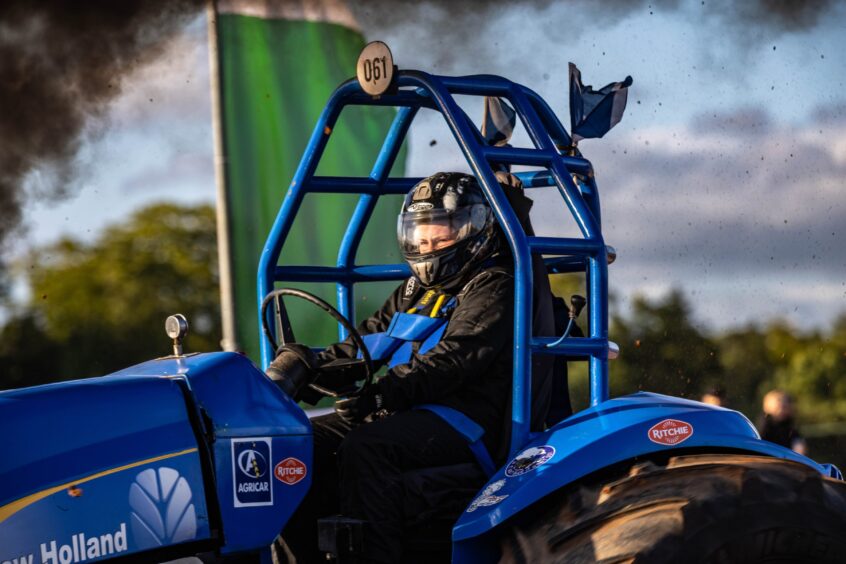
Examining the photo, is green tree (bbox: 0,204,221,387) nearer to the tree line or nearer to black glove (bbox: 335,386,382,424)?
the tree line

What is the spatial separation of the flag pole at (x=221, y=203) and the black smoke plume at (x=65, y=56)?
1.88 meters

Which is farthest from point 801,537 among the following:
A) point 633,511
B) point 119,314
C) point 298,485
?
point 119,314

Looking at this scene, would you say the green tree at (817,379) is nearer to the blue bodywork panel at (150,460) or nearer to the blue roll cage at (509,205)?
the blue roll cage at (509,205)

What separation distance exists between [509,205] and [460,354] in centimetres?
53

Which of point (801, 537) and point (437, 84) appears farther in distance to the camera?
point (437, 84)

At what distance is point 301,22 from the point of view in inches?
379

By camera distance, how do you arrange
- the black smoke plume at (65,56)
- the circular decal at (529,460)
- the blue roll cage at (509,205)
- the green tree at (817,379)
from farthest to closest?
the green tree at (817,379) → the black smoke plume at (65,56) → the blue roll cage at (509,205) → the circular decal at (529,460)

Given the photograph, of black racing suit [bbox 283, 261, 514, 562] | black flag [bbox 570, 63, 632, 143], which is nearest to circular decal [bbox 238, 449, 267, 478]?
black racing suit [bbox 283, 261, 514, 562]

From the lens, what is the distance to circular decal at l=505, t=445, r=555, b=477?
166 inches

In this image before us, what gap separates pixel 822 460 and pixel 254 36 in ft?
22.0

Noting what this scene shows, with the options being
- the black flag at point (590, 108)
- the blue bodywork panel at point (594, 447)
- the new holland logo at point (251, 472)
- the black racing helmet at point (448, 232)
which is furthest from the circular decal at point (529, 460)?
the black flag at point (590, 108)

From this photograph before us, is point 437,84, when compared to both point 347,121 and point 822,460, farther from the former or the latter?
point 822,460

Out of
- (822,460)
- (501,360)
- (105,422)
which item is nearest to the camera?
(105,422)

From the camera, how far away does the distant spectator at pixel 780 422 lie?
28.2 ft
